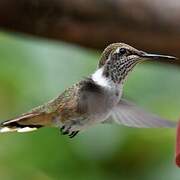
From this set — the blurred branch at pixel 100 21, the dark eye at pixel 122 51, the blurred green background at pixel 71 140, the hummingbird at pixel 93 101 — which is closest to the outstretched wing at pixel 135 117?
the hummingbird at pixel 93 101

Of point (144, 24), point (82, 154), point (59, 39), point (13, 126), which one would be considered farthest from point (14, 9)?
point (13, 126)

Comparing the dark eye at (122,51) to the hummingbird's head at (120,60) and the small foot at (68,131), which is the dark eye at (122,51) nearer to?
the hummingbird's head at (120,60)

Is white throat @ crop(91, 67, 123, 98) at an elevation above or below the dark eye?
below

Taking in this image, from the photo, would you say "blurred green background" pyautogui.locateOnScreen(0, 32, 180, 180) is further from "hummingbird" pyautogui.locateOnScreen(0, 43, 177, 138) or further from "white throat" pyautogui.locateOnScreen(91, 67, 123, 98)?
"white throat" pyautogui.locateOnScreen(91, 67, 123, 98)

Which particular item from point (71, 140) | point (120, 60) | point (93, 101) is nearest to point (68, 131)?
point (93, 101)

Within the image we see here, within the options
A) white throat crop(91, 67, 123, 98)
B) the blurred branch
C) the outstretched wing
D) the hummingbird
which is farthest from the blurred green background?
white throat crop(91, 67, 123, 98)

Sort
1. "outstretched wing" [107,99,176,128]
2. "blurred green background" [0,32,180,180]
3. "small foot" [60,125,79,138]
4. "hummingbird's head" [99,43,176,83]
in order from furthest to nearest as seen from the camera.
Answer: "blurred green background" [0,32,180,180] < "outstretched wing" [107,99,176,128] < "small foot" [60,125,79,138] < "hummingbird's head" [99,43,176,83]

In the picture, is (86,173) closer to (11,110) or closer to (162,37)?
(11,110)
